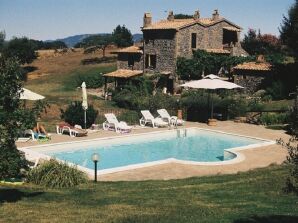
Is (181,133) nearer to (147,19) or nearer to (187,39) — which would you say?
(187,39)

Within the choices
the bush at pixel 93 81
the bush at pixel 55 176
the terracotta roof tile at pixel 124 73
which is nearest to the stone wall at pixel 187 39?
the terracotta roof tile at pixel 124 73

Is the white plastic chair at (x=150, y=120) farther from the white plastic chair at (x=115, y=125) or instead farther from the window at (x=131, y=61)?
the window at (x=131, y=61)

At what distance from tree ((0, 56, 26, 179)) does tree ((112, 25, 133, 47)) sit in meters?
69.1

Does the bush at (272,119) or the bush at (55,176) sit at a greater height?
the bush at (272,119)

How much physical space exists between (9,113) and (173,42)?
36.6 metres

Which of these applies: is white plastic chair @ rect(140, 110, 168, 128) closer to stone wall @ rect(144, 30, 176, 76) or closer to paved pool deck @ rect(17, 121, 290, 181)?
paved pool deck @ rect(17, 121, 290, 181)

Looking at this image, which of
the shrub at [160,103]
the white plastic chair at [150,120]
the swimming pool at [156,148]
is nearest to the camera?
the swimming pool at [156,148]

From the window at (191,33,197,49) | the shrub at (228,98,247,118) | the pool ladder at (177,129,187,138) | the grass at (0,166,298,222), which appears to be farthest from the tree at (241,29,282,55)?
the grass at (0,166,298,222)

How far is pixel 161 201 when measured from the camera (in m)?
11.4

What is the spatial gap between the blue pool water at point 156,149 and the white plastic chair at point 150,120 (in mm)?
1424

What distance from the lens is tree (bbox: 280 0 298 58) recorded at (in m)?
38.5

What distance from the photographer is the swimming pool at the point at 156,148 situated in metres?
21.0

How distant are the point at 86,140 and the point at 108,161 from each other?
102 inches

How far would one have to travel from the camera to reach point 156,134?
84.9ft
